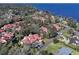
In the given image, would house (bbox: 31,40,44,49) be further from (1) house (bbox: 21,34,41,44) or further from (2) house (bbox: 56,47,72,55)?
(2) house (bbox: 56,47,72,55)

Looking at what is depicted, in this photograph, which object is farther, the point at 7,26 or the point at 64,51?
the point at 7,26

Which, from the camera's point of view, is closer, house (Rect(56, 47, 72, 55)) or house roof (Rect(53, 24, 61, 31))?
house (Rect(56, 47, 72, 55))

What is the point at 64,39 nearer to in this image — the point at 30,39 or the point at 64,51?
the point at 64,51

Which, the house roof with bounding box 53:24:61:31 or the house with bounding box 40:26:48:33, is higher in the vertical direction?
the house roof with bounding box 53:24:61:31

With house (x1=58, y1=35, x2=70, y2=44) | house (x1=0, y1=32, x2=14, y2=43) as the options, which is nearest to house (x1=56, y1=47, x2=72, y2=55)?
house (x1=58, y1=35, x2=70, y2=44)

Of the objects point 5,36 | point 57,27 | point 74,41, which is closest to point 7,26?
point 5,36

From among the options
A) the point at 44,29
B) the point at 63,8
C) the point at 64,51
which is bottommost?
the point at 64,51

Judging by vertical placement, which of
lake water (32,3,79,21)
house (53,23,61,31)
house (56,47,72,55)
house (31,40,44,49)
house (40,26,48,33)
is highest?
lake water (32,3,79,21)
